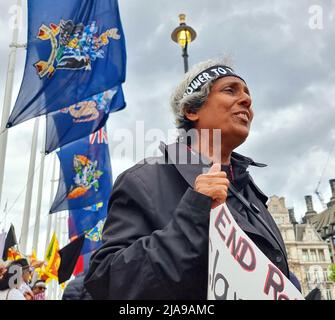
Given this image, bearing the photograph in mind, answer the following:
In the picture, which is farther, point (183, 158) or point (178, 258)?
point (183, 158)

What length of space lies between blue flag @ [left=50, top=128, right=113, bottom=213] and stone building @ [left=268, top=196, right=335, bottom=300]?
46.4m

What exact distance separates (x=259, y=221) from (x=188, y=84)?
81cm

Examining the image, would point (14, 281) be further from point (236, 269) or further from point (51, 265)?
point (51, 265)

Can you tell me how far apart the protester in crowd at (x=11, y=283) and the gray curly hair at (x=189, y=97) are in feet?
13.7

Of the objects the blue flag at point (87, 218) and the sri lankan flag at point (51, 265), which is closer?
the sri lankan flag at point (51, 265)

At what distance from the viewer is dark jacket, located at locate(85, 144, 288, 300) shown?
4.15ft

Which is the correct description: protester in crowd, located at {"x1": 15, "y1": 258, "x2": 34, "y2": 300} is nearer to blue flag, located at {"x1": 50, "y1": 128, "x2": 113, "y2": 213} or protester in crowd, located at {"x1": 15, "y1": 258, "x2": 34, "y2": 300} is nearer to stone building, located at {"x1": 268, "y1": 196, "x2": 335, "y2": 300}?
blue flag, located at {"x1": 50, "y1": 128, "x2": 113, "y2": 213}

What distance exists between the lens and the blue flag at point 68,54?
5.52 m

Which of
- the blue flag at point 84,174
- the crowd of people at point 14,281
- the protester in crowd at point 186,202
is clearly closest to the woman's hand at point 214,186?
the protester in crowd at point 186,202

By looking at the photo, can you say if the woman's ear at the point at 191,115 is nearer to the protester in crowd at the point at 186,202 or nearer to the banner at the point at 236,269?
the protester in crowd at the point at 186,202
